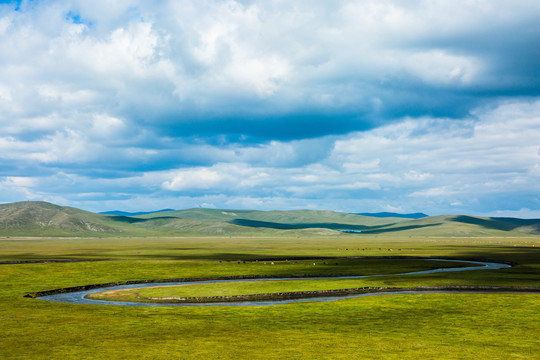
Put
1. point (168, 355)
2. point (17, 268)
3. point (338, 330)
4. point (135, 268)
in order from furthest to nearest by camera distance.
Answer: point (135, 268)
point (17, 268)
point (338, 330)
point (168, 355)

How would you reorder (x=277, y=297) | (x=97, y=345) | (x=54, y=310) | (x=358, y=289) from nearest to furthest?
(x=97, y=345)
(x=54, y=310)
(x=277, y=297)
(x=358, y=289)

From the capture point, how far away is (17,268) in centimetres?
9138

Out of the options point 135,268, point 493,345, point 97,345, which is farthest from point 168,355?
point 135,268

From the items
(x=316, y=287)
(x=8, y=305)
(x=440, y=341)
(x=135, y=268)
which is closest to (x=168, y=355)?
(x=440, y=341)

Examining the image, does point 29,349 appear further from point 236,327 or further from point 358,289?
point 358,289

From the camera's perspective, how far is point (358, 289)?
66688 mm

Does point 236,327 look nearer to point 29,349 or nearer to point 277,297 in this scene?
point 29,349

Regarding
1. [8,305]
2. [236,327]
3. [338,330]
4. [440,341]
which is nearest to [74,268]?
[8,305]

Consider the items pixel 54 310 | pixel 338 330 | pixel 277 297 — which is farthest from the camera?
pixel 277 297

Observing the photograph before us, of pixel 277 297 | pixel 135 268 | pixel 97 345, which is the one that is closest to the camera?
pixel 97 345

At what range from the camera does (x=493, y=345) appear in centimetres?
3300

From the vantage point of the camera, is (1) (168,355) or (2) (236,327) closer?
(1) (168,355)

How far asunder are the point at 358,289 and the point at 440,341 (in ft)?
107

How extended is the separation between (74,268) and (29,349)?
7072 cm
